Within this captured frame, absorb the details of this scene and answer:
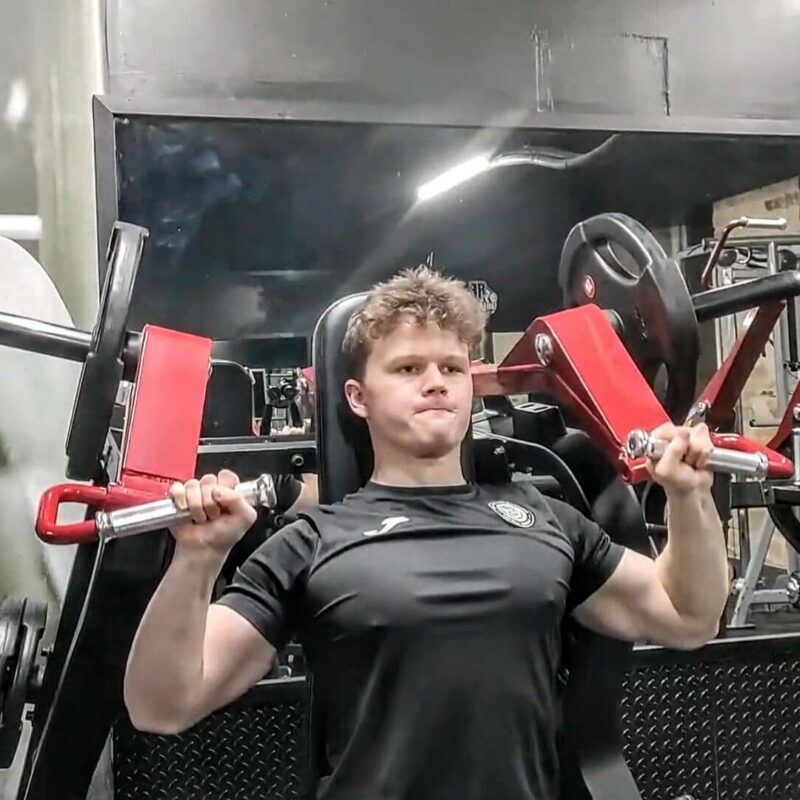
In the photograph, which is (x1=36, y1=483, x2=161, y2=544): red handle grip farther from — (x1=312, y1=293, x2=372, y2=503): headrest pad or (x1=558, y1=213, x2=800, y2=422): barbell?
(x1=558, y1=213, x2=800, y2=422): barbell

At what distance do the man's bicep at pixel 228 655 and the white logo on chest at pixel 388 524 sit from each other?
21 cm

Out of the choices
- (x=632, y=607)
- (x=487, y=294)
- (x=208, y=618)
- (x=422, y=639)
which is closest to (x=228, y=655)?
(x=208, y=618)

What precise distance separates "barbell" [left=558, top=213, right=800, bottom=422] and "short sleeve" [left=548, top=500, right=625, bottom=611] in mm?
312

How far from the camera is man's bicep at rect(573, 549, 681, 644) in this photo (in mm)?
1443

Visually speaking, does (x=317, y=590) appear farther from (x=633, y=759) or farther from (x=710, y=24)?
(x=710, y=24)

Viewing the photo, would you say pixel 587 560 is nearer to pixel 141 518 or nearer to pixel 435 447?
pixel 435 447

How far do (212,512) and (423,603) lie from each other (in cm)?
34

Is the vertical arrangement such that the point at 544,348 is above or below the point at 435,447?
above

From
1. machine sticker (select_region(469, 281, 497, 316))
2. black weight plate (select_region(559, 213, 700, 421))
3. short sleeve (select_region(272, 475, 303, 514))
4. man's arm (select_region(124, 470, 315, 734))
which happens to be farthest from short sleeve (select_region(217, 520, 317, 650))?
machine sticker (select_region(469, 281, 497, 316))

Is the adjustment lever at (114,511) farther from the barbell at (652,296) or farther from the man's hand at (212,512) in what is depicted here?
the barbell at (652,296)

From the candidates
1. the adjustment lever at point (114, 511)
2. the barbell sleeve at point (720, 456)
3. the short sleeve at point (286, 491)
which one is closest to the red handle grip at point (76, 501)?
the adjustment lever at point (114, 511)

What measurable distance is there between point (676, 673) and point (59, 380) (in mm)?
1404

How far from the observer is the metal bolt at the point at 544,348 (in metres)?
1.57

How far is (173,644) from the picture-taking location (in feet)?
3.80
